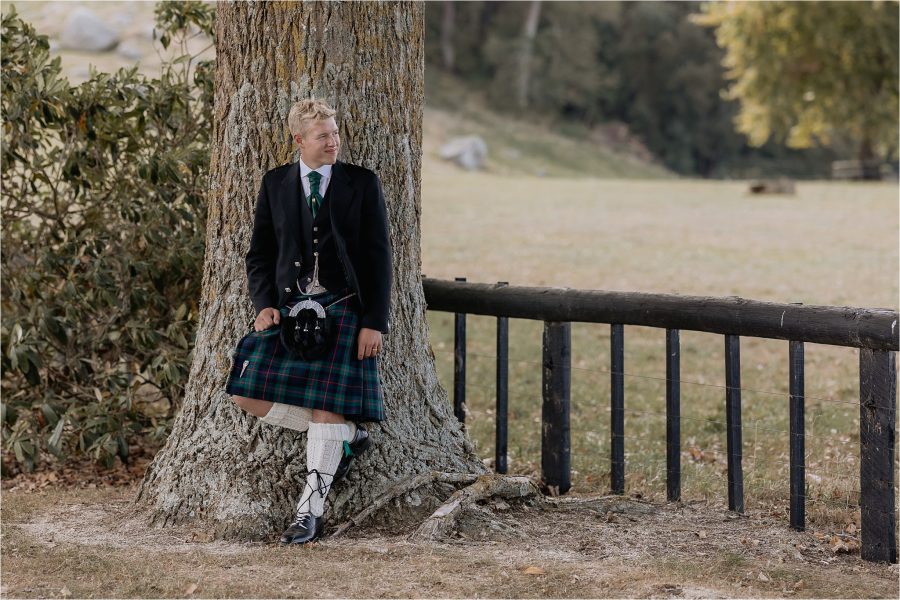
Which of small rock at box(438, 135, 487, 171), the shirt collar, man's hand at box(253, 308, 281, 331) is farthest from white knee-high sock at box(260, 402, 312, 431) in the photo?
small rock at box(438, 135, 487, 171)

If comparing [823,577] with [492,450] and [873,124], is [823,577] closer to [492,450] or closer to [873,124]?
[492,450]

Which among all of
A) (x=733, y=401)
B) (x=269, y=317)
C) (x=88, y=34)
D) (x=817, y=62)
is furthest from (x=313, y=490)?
(x=88, y=34)

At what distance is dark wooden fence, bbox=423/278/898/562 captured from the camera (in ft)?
15.3

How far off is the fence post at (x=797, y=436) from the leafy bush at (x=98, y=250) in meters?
3.27

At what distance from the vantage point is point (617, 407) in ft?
18.5

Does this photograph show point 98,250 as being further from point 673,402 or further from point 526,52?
point 526,52

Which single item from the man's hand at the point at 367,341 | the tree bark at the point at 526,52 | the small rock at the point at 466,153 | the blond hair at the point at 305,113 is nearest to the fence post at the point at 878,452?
the man's hand at the point at 367,341

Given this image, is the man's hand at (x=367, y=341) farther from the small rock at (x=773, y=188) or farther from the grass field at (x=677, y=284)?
the small rock at (x=773, y=188)

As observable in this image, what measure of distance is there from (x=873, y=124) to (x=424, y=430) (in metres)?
33.5

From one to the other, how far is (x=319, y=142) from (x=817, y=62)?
33.7 m

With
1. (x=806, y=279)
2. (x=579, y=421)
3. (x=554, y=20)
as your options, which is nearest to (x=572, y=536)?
(x=579, y=421)

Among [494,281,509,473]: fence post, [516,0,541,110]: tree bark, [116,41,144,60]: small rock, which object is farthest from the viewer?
[516,0,541,110]: tree bark

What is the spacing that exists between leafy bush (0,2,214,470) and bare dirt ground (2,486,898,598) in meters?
1.02

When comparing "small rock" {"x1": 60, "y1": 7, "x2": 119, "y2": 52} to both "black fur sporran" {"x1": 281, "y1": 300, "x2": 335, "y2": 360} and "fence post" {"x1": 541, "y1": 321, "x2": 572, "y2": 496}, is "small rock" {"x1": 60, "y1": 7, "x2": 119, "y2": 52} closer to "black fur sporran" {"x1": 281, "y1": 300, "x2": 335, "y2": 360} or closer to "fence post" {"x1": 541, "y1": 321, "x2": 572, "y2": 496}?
"fence post" {"x1": 541, "y1": 321, "x2": 572, "y2": 496}
